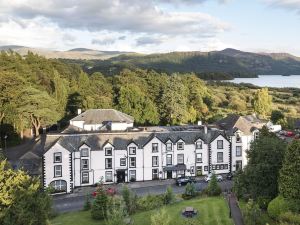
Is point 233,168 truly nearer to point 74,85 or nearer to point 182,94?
point 182,94

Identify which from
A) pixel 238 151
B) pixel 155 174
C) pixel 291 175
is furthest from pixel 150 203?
pixel 238 151

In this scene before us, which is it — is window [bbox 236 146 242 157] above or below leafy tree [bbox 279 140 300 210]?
below

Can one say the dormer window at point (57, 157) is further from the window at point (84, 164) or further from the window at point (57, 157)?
the window at point (84, 164)

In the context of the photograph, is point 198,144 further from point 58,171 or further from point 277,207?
point 277,207

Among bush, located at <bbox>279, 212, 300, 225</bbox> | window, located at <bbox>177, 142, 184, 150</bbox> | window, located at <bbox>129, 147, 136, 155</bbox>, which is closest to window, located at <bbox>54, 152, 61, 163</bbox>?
window, located at <bbox>129, 147, 136, 155</bbox>

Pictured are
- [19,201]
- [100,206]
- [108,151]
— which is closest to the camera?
[19,201]

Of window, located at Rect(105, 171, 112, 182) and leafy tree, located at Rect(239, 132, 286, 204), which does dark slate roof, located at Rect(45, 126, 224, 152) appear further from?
leafy tree, located at Rect(239, 132, 286, 204)
